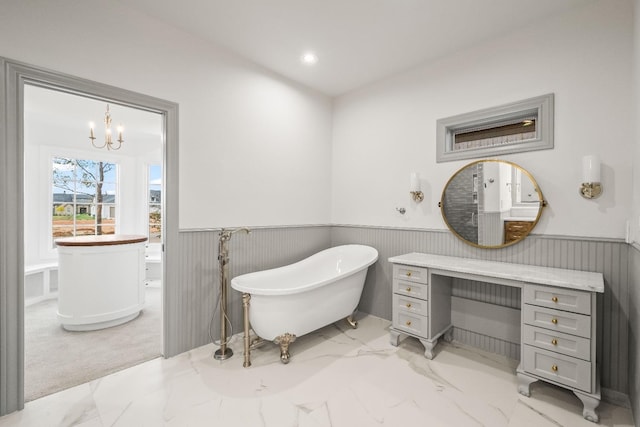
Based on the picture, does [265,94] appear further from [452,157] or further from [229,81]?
[452,157]

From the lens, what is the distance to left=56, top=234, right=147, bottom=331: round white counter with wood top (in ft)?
9.33

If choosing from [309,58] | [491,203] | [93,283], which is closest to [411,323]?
[491,203]

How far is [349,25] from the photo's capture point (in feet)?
7.68

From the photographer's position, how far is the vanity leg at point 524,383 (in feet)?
6.23

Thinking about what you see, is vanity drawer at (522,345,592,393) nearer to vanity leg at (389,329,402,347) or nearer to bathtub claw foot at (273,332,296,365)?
vanity leg at (389,329,402,347)

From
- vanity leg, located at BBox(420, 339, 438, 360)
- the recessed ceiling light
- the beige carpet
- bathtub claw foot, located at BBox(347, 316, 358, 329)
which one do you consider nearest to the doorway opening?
the beige carpet

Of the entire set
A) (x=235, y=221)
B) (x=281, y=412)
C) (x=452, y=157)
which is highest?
(x=452, y=157)

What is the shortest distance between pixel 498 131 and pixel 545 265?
46.8 inches

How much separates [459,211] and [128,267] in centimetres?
344

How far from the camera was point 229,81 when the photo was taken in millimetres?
2740

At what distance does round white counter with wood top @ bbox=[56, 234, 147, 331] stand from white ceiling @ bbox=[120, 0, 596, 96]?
2.23 meters

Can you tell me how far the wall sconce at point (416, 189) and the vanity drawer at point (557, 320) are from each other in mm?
1327

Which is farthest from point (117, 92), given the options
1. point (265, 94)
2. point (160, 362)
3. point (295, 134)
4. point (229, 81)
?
point (160, 362)

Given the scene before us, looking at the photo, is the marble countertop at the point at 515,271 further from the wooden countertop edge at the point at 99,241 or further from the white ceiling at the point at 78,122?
the white ceiling at the point at 78,122
